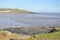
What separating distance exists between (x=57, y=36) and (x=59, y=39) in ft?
3.13

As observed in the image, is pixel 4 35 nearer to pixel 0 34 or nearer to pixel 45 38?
pixel 0 34

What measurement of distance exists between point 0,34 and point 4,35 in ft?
1.19

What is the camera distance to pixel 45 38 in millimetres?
16828

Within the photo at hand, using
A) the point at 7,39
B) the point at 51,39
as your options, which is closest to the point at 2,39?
the point at 7,39

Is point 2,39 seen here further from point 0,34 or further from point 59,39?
point 59,39

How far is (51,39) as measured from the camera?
1650 cm

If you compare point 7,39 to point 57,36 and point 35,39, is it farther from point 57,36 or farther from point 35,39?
point 57,36

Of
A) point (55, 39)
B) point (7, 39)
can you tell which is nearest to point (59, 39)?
point (55, 39)

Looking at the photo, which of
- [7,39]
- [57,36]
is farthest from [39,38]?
[7,39]

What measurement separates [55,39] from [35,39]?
1708mm

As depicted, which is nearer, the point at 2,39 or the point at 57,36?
the point at 2,39

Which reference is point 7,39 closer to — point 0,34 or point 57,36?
point 0,34

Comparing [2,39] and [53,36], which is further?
[53,36]

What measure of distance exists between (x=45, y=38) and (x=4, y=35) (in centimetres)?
360
